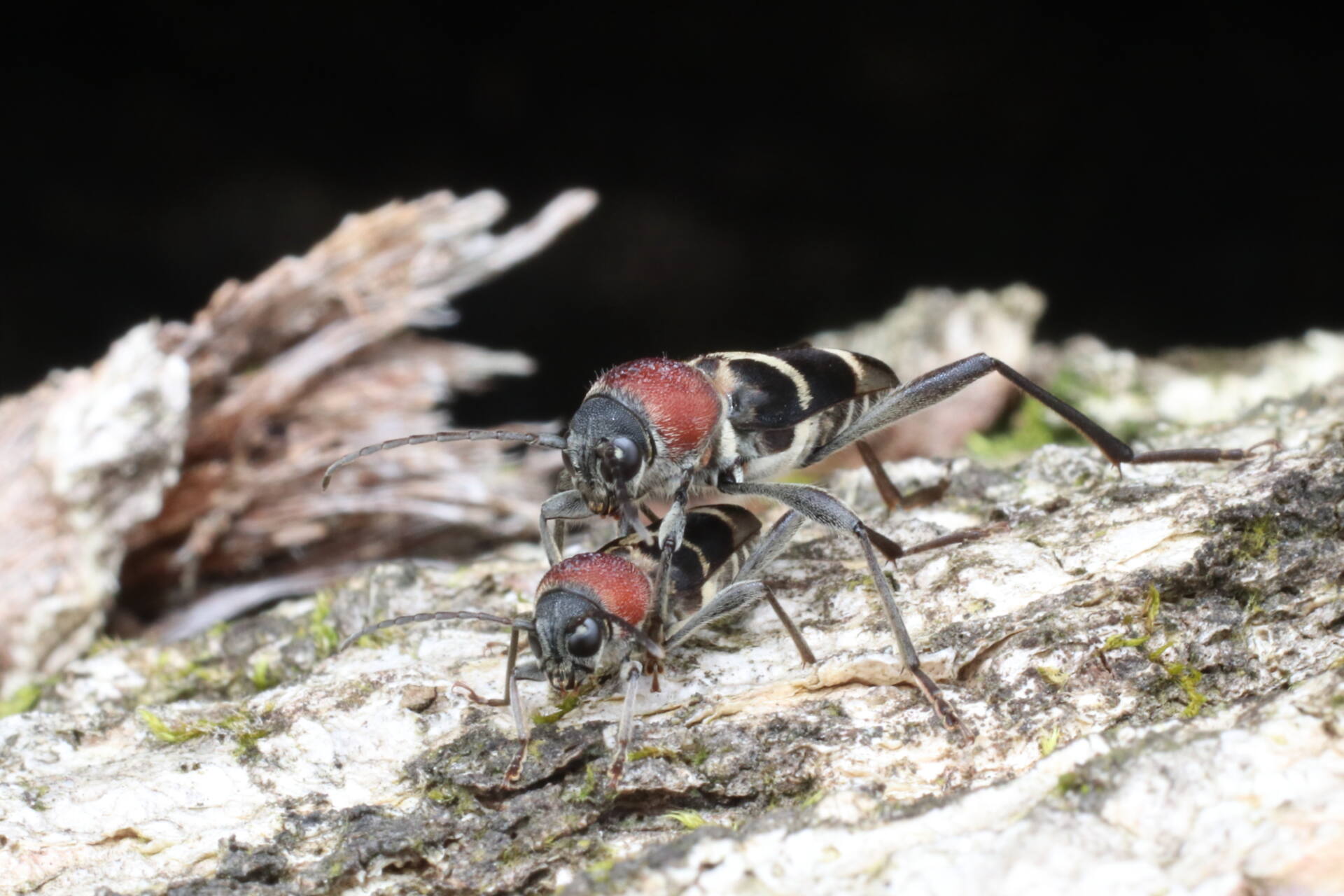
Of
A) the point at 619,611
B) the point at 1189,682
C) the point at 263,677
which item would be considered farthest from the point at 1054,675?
the point at 263,677

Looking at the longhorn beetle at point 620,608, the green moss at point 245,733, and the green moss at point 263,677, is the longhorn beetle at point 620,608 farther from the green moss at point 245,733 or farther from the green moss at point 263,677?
Answer: the green moss at point 263,677

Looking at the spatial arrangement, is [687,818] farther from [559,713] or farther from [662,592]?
[662,592]

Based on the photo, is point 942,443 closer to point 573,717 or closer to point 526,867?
point 573,717

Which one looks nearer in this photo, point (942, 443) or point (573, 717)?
point (573, 717)

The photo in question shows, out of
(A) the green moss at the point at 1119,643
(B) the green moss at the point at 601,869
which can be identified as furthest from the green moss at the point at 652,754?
(A) the green moss at the point at 1119,643

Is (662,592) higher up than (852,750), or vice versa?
(662,592)

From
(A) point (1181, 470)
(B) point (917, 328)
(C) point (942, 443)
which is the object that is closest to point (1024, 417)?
(C) point (942, 443)
